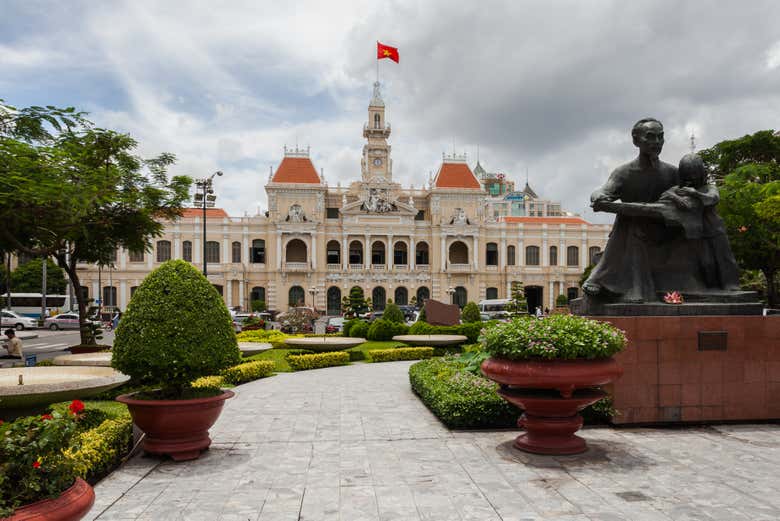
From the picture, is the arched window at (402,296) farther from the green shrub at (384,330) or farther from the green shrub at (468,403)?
the green shrub at (468,403)

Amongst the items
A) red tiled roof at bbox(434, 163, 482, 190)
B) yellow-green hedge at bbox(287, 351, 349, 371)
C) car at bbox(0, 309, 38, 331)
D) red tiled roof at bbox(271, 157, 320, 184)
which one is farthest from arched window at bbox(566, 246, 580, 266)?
yellow-green hedge at bbox(287, 351, 349, 371)

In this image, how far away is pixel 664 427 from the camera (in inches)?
270

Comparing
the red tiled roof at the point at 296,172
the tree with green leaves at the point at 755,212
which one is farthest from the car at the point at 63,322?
the tree with green leaves at the point at 755,212

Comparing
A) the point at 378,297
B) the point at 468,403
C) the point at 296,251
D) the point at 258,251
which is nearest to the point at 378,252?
the point at 378,297

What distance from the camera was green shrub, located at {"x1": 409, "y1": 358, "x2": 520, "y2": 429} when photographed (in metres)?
7.04

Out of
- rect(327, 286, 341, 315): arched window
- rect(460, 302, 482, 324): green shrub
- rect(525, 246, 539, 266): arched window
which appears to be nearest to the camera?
rect(460, 302, 482, 324): green shrub

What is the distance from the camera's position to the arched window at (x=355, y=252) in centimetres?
5722

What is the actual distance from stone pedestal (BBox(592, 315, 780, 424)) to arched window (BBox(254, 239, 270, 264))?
4979 cm

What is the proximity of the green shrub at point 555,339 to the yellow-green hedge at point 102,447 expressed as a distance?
145 inches

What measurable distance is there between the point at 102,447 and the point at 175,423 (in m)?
0.66

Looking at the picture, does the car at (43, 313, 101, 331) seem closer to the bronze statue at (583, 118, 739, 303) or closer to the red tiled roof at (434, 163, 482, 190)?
the red tiled roof at (434, 163, 482, 190)

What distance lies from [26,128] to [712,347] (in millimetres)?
13206

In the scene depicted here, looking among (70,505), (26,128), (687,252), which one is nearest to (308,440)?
(70,505)

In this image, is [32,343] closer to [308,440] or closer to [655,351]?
[308,440]
